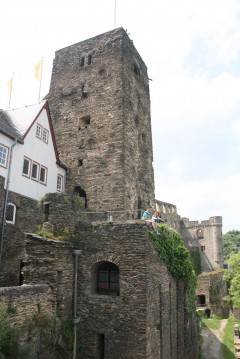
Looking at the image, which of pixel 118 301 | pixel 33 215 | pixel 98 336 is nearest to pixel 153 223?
pixel 118 301

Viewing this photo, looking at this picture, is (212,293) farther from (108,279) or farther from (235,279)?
(108,279)

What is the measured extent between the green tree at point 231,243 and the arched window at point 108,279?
82.9 meters

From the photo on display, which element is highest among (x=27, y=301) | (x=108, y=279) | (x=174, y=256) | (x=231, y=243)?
(x=231, y=243)

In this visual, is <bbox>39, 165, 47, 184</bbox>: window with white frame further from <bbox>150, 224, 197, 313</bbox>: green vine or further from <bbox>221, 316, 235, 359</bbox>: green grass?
<bbox>221, 316, 235, 359</bbox>: green grass

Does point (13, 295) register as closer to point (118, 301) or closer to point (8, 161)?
point (118, 301)

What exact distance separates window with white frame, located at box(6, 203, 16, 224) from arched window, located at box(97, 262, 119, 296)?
7.06 m

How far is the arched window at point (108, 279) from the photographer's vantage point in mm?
14578

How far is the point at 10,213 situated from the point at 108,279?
784 cm

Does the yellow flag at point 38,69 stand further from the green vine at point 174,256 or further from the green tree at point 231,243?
the green tree at point 231,243

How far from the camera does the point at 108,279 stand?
14.7 meters

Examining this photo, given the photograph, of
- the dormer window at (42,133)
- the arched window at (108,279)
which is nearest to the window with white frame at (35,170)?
the dormer window at (42,133)

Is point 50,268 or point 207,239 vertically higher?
point 207,239

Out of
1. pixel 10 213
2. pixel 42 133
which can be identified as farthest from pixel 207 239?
pixel 10 213

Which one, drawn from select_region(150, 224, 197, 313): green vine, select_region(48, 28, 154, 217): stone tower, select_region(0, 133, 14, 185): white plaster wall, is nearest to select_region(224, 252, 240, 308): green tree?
select_region(48, 28, 154, 217): stone tower
